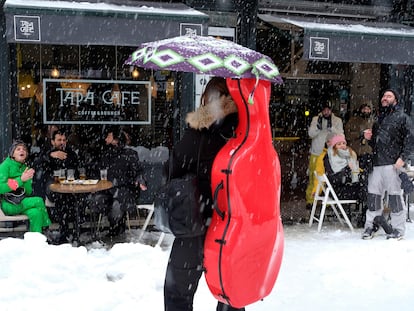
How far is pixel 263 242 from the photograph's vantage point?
127 inches

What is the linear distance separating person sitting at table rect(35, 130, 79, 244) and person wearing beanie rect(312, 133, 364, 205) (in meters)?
3.60

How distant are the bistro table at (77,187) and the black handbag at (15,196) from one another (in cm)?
39

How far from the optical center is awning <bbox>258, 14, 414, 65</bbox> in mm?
7707

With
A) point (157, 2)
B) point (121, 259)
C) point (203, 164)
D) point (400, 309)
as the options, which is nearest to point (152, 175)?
point (157, 2)

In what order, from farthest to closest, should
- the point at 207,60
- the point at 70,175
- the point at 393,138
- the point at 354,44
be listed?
the point at 354,44, the point at 393,138, the point at 70,175, the point at 207,60

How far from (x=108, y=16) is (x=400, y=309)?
479 cm

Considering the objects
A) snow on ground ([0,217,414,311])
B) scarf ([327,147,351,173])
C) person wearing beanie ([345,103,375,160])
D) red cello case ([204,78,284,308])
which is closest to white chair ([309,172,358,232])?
scarf ([327,147,351,173])

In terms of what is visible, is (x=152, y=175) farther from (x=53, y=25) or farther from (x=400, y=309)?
(x=400, y=309)

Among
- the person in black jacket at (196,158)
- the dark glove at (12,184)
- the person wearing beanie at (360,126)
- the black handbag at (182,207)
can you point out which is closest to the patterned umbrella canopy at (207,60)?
the person in black jacket at (196,158)

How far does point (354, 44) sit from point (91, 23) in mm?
3841

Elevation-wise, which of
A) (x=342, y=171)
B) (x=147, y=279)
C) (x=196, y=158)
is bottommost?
(x=147, y=279)

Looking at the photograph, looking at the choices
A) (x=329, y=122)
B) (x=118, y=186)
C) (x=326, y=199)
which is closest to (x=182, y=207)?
(x=118, y=186)

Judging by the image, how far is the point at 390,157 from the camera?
696cm

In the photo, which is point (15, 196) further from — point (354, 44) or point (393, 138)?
point (354, 44)
